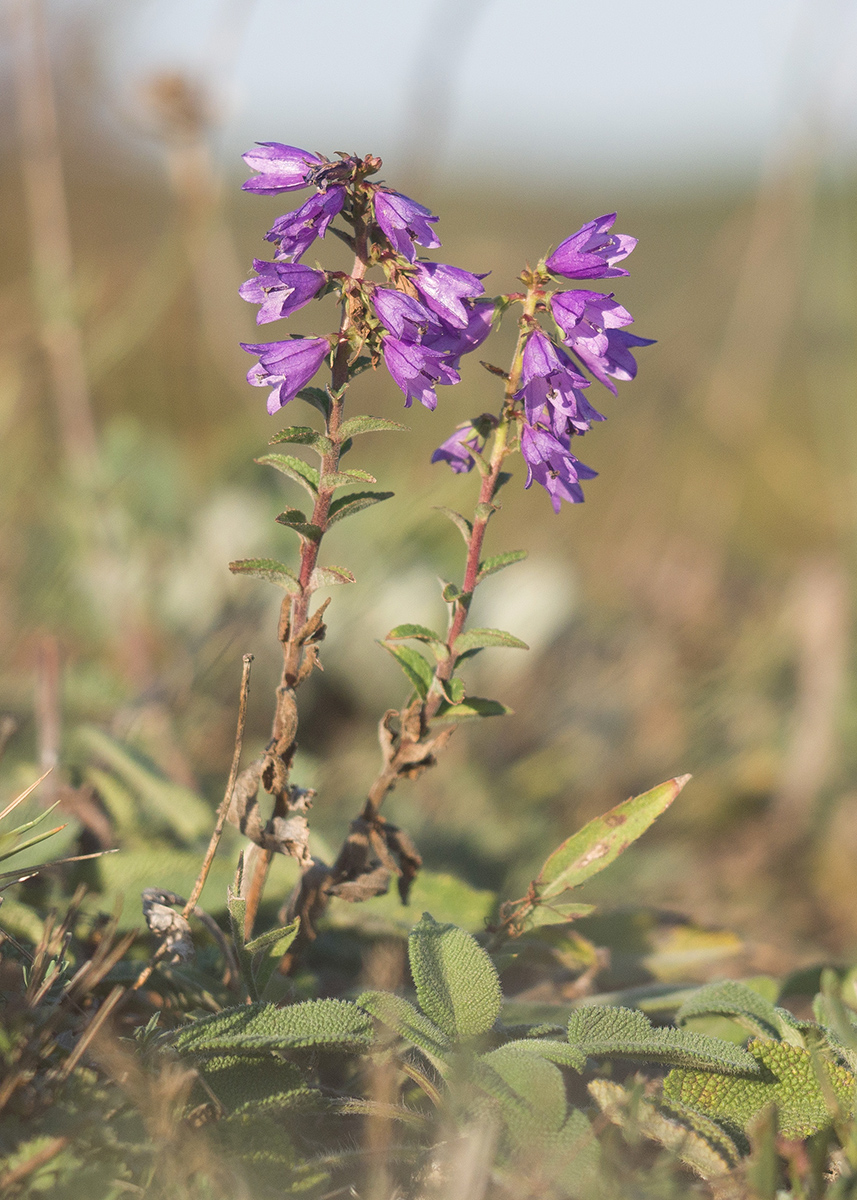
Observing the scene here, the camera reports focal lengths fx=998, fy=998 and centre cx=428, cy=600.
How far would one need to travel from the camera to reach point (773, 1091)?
997 mm

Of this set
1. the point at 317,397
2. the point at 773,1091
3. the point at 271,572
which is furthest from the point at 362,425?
the point at 773,1091

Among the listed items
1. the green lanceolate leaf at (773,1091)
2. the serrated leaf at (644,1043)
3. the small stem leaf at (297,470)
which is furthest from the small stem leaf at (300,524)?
the green lanceolate leaf at (773,1091)

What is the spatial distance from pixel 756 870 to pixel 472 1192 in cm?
180

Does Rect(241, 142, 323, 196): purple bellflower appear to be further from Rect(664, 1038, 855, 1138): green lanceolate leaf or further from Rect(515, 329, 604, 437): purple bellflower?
Rect(664, 1038, 855, 1138): green lanceolate leaf

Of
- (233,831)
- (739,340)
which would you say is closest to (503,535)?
(739,340)

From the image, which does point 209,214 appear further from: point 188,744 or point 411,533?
point 188,744

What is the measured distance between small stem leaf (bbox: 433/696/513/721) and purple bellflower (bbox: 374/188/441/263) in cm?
45

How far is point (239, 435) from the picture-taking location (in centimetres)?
283

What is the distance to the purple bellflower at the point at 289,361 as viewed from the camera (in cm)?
94

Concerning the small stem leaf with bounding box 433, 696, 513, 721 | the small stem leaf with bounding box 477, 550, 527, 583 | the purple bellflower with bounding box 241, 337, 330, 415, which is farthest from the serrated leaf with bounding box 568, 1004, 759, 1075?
the purple bellflower with bounding box 241, 337, 330, 415

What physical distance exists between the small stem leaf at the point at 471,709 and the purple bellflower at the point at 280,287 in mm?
430

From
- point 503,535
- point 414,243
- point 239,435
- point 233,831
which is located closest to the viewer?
Answer: point 414,243

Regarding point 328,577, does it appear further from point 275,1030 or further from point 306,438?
point 275,1030

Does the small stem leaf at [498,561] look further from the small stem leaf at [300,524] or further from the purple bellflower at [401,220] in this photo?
the purple bellflower at [401,220]
